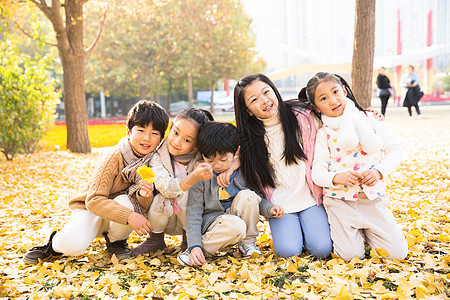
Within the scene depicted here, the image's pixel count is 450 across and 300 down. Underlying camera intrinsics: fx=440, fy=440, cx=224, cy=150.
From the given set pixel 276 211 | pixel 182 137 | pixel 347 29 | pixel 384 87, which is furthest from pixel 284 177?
pixel 347 29

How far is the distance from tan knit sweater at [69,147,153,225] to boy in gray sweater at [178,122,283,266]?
0.34 metres

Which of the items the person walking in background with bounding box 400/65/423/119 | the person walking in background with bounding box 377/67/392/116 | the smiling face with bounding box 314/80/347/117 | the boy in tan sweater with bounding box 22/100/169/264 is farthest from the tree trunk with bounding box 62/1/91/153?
the person walking in background with bounding box 400/65/423/119

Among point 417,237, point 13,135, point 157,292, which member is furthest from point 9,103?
point 417,237

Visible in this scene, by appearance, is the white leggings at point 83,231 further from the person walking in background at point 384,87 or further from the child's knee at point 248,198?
the person walking in background at point 384,87

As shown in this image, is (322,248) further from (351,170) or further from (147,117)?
(147,117)

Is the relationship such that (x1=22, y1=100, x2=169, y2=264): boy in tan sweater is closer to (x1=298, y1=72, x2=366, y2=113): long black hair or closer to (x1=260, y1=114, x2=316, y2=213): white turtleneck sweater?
(x1=260, y1=114, x2=316, y2=213): white turtleneck sweater

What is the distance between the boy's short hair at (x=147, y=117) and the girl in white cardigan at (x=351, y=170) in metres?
1.00

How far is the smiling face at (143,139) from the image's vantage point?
285 cm

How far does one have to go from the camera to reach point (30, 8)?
8.72 metres

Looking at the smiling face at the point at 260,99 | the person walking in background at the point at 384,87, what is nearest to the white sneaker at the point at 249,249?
the smiling face at the point at 260,99

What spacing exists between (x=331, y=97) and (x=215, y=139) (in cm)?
79

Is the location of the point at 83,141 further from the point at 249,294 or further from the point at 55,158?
the point at 249,294

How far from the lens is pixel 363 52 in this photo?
5.51m

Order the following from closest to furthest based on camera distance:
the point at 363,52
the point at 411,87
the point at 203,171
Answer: the point at 203,171, the point at 363,52, the point at 411,87
